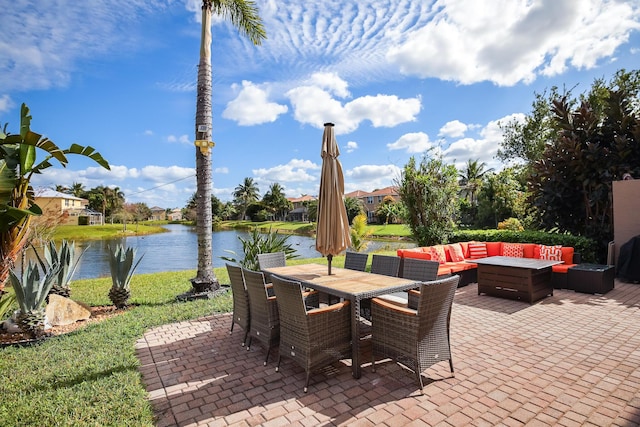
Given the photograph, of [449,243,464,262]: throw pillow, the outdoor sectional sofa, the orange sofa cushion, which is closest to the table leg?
the outdoor sectional sofa

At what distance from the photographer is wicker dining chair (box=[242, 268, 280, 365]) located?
350 cm

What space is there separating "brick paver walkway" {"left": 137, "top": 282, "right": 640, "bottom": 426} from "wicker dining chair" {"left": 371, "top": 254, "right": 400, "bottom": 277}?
115 cm

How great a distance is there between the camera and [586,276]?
248 inches

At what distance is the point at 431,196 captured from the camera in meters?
9.81

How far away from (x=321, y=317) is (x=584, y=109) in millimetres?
10595

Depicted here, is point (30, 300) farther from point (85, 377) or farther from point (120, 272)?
point (85, 377)

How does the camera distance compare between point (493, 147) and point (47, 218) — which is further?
point (493, 147)

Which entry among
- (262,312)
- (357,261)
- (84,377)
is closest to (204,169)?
(357,261)

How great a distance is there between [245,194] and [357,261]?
61816 mm

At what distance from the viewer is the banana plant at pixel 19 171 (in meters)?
4.15

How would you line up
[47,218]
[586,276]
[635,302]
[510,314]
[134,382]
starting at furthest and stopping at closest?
[47,218] → [586,276] → [635,302] → [510,314] → [134,382]

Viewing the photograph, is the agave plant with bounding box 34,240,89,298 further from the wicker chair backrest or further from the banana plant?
the wicker chair backrest

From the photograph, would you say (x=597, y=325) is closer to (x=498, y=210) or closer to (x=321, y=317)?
(x=321, y=317)

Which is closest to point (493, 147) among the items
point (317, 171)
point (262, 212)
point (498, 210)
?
point (498, 210)
